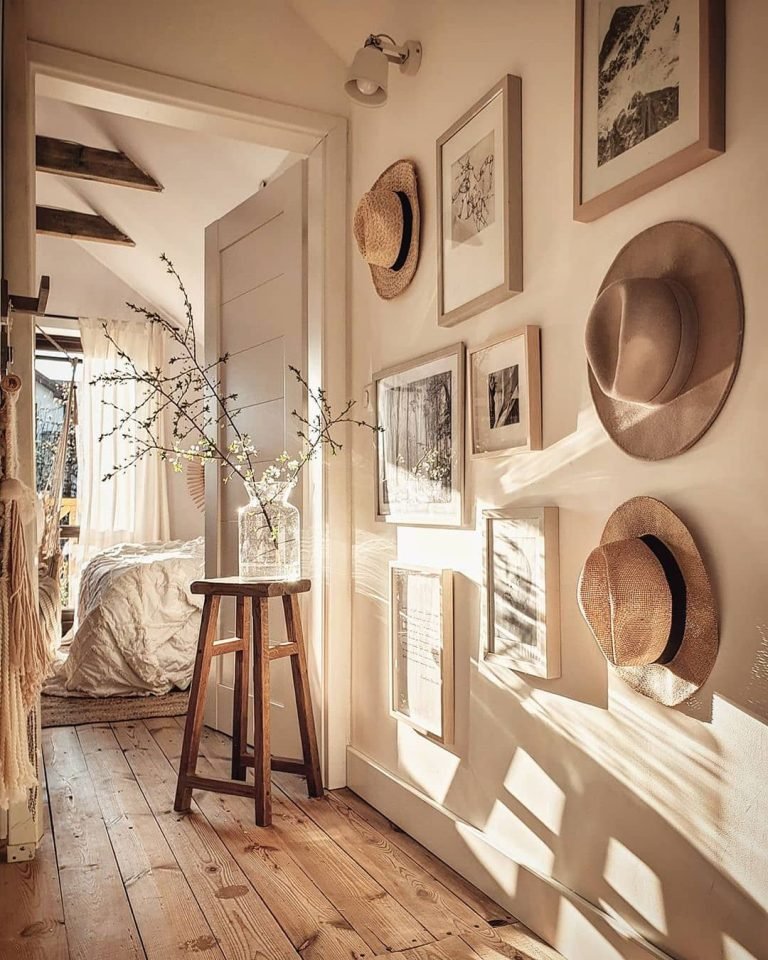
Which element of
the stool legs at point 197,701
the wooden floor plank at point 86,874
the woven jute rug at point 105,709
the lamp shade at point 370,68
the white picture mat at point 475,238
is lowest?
the woven jute rug at point 105,709

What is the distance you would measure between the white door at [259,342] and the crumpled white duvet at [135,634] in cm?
75

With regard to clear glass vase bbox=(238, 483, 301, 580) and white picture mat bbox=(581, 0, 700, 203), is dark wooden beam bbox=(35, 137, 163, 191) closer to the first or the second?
clear glass vase bbox=(238, 483, 301, 580)

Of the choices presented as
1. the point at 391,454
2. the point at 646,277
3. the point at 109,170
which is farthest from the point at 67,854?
the point at 109,170

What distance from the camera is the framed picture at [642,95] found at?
52.3 inches

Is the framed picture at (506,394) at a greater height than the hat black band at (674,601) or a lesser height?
greater

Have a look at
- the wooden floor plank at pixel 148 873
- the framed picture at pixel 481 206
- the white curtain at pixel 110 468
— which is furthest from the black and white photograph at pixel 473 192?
the white curtain at pixel 110 468

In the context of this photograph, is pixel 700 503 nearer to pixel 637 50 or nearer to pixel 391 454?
pixel 637 50

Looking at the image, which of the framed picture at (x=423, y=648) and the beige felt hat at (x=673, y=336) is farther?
the framed picture at (x=423, y=648)

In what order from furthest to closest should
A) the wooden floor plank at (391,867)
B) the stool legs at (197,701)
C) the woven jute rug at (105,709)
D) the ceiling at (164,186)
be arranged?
the ceiling at (164,186) < the woven jute rug at (105,709) < the stool legs at (197,701) < the wooden floor plank at (391,867)

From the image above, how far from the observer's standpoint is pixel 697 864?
4.48ft

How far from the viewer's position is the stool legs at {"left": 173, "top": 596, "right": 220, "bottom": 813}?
252 cm

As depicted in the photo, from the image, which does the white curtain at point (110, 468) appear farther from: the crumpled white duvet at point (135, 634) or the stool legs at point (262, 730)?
the stool legs at point (262, 730)

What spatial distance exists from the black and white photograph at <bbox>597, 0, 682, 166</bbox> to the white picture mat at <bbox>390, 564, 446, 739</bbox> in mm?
1151

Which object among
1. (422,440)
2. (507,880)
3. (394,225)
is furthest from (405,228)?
(507,880)
